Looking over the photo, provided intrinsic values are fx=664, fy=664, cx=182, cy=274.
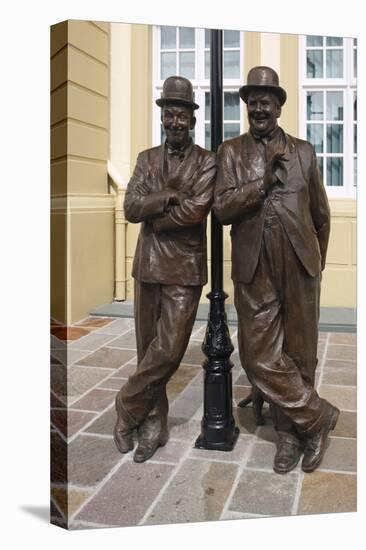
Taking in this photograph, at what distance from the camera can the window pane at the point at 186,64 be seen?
5.00 m

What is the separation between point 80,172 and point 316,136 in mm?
1605

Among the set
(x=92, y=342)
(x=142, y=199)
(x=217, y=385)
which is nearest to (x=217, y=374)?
(x=217, y=385)

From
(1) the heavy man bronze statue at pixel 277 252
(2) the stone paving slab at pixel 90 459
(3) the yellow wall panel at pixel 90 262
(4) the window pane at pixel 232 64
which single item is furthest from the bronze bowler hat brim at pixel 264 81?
(2) the stone paving slab at pixel 90 459

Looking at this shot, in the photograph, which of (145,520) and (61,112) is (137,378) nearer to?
(145,520)

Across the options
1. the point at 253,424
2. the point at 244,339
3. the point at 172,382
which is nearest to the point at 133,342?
the point at 172,382

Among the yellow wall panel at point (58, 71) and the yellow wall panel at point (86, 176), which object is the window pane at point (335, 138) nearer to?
the yellow wall panel at point (86, 176)

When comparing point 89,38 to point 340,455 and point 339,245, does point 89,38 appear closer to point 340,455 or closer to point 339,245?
point 339,245

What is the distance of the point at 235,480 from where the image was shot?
10.4ft

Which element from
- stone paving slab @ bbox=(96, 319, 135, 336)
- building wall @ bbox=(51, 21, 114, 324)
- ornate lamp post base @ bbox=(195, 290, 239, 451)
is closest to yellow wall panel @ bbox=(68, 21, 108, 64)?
building wall @ bbox=(51, 21, 114, 324)

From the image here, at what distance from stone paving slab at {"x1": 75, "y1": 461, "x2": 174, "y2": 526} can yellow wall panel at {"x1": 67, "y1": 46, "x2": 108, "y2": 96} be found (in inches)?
73.5

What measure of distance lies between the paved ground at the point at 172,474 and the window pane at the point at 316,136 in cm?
164

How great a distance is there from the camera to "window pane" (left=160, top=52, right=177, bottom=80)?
4938 millimetres

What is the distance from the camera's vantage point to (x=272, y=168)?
3.07 meters

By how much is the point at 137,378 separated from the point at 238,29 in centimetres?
177
